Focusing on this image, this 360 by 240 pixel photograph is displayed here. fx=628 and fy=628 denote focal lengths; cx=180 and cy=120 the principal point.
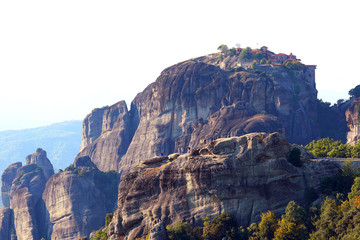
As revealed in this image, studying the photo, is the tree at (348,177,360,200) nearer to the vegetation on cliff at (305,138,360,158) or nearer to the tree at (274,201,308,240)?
the tree at (274,201,308,240)

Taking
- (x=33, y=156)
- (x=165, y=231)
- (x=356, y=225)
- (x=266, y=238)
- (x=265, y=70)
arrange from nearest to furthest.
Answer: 1. (x=356, y=225)
2. (x=266, y=238)
3. (x=165, y=231)
4. (x=265, y=70)
5. (x=33, y=156)

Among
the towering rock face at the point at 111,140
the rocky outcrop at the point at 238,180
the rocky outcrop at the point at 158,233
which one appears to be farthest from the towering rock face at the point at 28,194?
the rocky outcrop at the point at 158,233

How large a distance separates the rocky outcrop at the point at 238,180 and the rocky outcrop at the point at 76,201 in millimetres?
87586

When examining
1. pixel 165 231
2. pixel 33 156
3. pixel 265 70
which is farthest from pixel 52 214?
pixel 165 231

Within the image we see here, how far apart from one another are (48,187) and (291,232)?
109 metres

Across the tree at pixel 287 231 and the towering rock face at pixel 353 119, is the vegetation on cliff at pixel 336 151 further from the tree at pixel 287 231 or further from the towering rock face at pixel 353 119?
the towering rock face at pixel 353 119

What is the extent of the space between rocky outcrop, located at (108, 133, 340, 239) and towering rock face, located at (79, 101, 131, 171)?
4545 inches

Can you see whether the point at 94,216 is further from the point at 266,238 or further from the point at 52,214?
the point at 266,238

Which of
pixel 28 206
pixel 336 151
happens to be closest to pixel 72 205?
pixel 28 206

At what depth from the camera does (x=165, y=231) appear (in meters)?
62.2

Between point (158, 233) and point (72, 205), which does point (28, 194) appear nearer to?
point (72, 205)

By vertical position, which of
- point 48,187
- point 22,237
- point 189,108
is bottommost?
point 22,237

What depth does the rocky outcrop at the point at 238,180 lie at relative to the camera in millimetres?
61344

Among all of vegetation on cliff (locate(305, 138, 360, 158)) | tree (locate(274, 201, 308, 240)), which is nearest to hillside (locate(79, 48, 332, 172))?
vegetation on cliff (locate(305, 138, 360, 158))
